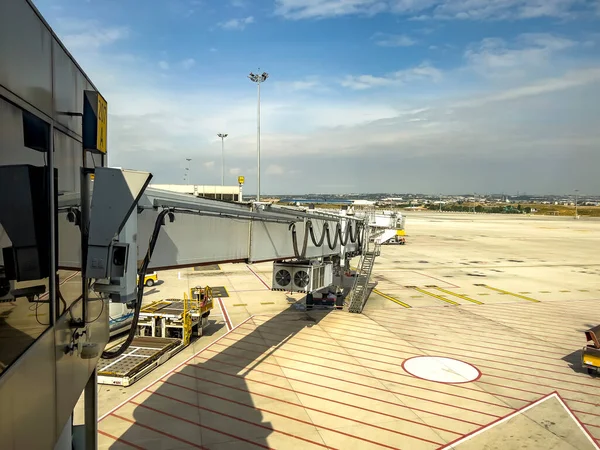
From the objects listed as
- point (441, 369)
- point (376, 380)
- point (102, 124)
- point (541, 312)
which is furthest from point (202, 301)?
point (541, 312)

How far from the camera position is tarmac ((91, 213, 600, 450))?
1193 cm

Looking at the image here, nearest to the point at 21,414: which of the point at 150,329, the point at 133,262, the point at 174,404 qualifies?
the point at 133,262

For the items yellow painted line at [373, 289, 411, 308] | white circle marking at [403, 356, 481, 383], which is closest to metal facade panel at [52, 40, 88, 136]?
white circle marking at [403, 356, 481, 383]

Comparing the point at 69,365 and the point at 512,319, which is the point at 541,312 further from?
the point at 69,365

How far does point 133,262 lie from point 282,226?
832cm

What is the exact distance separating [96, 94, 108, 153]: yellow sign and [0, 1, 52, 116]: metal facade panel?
1.54 metres

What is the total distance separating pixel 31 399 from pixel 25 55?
245 cm

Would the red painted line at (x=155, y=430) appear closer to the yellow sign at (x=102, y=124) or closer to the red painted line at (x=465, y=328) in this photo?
the yellow sign at (x=102, y=124)

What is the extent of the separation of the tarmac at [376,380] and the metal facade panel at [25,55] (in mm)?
10330

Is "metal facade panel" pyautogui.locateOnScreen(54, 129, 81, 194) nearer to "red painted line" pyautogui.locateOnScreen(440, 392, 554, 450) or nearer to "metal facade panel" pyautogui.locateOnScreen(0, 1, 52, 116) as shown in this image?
"metal facade panel" pyautogui.locateOnScreen(0, 1, 52, 116)

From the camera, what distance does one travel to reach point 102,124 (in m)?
5.36

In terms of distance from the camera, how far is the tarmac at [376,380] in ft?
39.1

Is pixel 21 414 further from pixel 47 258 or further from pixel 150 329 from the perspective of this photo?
pixel 150 329

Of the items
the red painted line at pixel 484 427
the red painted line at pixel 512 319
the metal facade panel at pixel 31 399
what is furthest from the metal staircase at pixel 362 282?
the metal facade panel at pixel 31 399
